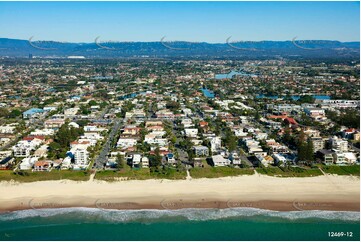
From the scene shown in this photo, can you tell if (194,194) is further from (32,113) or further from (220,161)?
(32,113)

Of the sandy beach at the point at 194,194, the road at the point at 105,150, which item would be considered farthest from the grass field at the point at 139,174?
the road at the point at 105,150

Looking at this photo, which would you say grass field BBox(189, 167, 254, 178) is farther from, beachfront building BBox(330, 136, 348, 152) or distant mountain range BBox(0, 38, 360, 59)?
distant mountain range BBox(0, 38, 360, 59)

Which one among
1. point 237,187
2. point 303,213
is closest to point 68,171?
point 237,187

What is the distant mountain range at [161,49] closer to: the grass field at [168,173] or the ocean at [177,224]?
the grass field at [168,173]

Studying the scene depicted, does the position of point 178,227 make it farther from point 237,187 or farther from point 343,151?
point 343,151

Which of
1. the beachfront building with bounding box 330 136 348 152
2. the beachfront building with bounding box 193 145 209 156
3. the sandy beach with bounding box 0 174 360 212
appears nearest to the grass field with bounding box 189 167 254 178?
the sandy beach with bounding box 0 174 360 212

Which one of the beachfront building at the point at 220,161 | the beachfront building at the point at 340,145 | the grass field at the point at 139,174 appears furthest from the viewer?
the beachfront building at the point at 340,145
